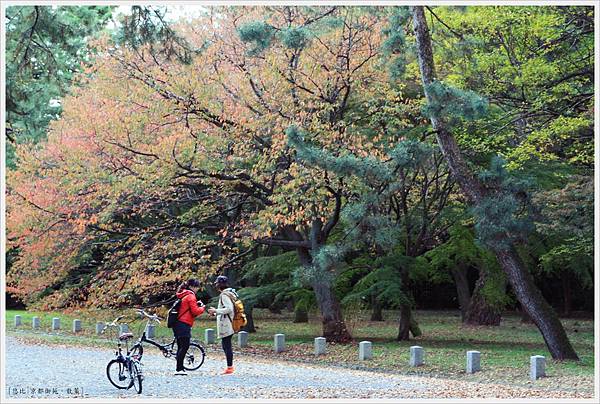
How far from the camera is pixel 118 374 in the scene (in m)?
10.1

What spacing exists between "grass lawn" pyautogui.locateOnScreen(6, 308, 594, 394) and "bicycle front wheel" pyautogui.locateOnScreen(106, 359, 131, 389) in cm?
553

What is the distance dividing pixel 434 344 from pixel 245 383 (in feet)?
28.7

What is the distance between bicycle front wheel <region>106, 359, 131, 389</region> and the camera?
9.93 meters

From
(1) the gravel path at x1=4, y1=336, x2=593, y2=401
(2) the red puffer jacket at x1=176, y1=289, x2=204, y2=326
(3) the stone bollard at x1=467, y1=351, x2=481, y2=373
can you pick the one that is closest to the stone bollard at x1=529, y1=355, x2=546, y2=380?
(1) the gravel path at x1=4, y1=336, x2=593, y2=401

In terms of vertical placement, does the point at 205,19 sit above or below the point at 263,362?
above

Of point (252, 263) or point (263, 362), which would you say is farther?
point (252, 263)

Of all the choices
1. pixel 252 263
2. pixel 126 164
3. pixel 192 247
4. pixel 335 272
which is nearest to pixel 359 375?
pixel 335 272

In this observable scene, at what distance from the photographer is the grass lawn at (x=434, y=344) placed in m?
13.3

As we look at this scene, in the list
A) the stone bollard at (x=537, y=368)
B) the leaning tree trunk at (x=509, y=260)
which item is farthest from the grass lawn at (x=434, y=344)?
the leaning tree trunk at (x=509, y=260)

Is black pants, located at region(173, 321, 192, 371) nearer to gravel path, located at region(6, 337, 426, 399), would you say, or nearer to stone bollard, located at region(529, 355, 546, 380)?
gravel path, located at region(6, 337, 426, 399)

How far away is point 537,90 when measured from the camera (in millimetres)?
17688

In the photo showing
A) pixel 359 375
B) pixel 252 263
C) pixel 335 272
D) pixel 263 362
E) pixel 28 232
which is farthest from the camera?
Result: pixel 252 263

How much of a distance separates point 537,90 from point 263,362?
8.55m

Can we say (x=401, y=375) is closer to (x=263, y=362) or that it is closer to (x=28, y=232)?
(x=263, y=362)
